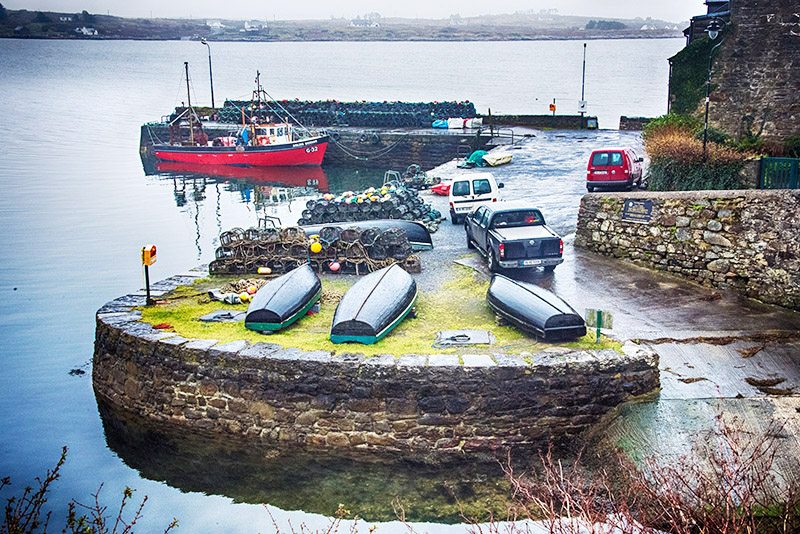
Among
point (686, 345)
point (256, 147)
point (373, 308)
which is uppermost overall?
point (373, 308)

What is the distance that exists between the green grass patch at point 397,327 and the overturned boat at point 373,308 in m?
0.17

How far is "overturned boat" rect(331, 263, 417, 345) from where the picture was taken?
1241 cm

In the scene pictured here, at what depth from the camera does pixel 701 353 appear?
12289 mm

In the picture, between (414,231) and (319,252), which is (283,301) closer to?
(319,252)

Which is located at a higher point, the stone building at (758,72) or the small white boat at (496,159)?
the stone building at (758,72)

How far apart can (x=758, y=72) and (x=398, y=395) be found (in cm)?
1504

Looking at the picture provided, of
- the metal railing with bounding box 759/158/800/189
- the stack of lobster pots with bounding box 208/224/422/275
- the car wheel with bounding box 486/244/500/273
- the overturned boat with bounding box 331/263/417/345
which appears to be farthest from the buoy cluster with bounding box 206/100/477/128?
the overturned boat with bounding box 331/263/417/345

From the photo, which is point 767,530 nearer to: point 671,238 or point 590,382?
point 590,382

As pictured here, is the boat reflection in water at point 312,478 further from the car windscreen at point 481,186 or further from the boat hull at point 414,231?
the car windscreen at point 481,186

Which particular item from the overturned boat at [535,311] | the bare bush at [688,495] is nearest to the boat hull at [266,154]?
the overturned boat at [535,311]

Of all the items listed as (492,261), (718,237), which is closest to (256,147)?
(492,261)

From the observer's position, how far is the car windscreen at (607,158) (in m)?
22.5

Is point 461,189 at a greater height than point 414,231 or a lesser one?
greater

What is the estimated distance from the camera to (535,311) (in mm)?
12453
